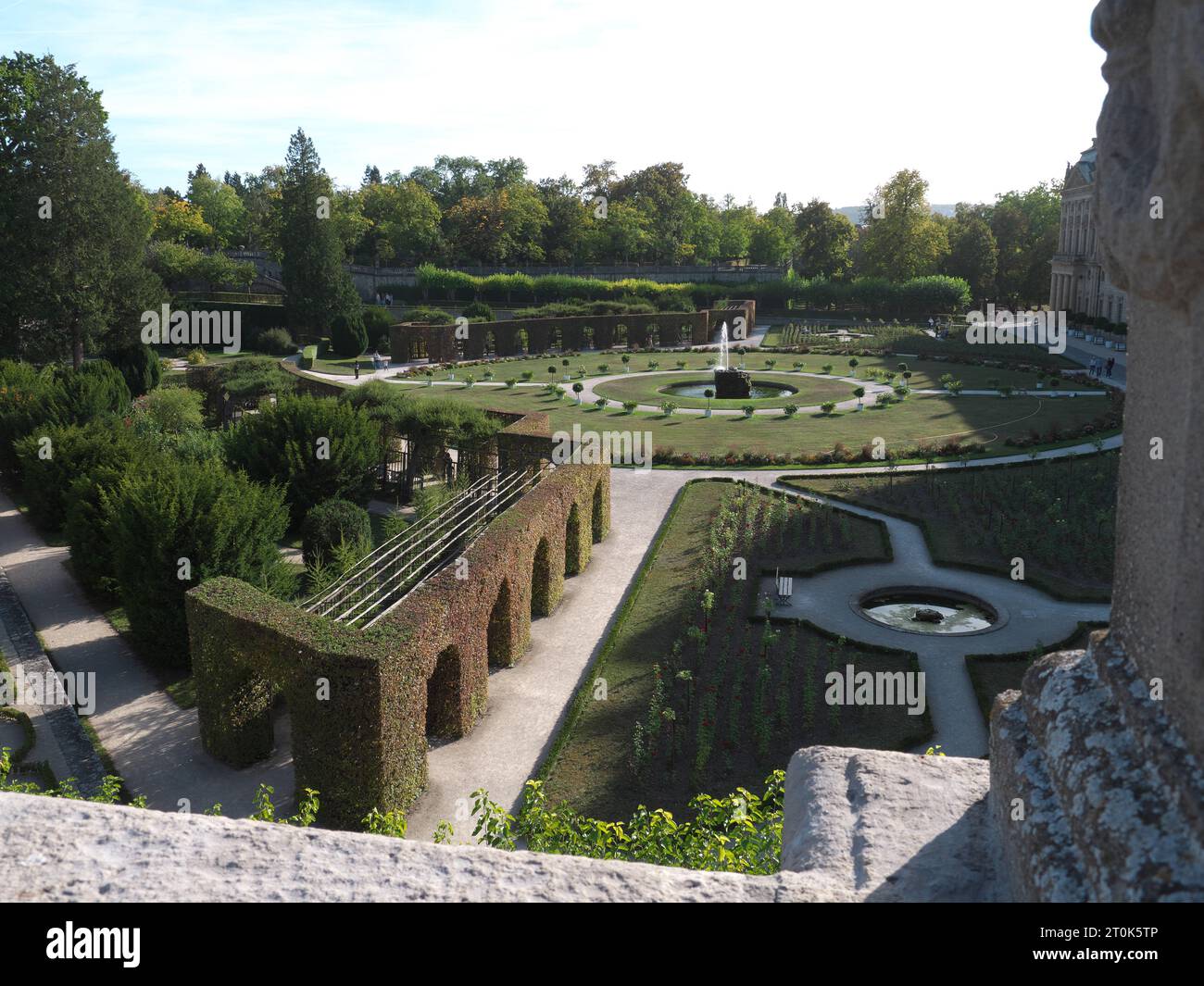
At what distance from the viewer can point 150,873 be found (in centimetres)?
329

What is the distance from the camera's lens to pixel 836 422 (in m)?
35.2

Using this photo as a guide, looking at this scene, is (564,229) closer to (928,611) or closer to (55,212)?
(55,212)

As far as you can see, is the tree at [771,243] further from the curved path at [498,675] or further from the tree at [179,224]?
the curved path at [498,675]

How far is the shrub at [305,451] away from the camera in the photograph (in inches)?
854

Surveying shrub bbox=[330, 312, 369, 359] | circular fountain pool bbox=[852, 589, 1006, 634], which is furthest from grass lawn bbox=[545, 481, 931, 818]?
shrub bbox=[330, 312, 369, 359]

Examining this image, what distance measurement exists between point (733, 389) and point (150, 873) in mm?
38790

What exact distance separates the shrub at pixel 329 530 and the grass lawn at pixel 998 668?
1088 cm

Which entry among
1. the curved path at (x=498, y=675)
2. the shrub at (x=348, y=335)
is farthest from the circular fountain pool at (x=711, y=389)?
the shrub at (x=348, y=335)

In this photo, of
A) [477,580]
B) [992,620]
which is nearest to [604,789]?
[477,580]

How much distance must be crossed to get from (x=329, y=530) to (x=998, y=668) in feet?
39.4

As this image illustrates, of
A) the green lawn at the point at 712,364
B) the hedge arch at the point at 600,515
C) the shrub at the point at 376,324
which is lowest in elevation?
the hedge arch at the point at 600,515

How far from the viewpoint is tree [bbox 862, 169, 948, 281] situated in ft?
261

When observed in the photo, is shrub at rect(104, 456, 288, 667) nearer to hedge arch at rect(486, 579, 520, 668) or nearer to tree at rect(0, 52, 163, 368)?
hedge arch at rect(486, 579, 520, 668)

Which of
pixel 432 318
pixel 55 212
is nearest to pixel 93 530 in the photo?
pixel 55 212
